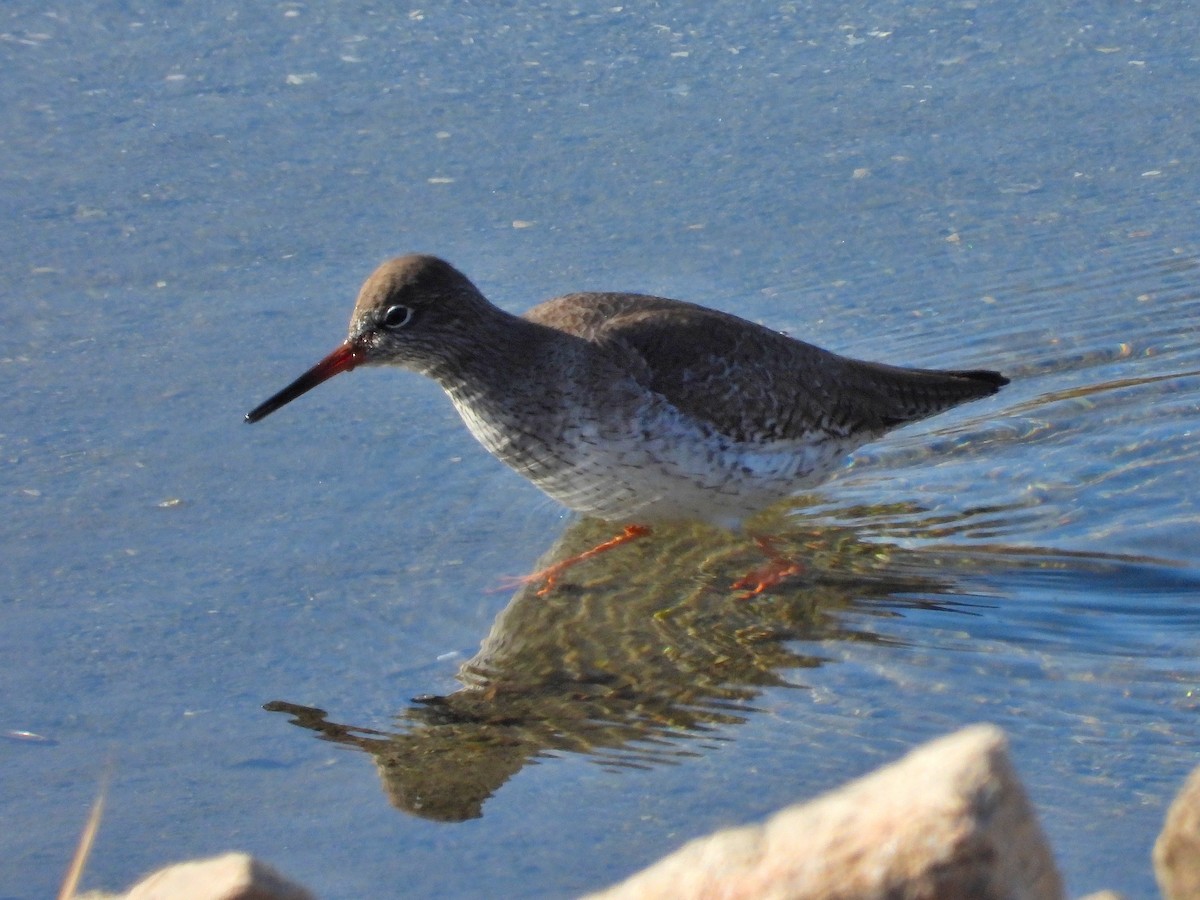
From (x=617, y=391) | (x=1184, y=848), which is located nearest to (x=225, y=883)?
(x=1184, y=848)

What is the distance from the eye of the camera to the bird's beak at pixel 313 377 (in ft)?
20.0

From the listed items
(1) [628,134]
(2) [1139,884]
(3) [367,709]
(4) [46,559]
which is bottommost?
(2) [1139,884]

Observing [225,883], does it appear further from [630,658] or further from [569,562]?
[569,562]

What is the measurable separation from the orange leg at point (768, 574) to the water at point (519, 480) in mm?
77

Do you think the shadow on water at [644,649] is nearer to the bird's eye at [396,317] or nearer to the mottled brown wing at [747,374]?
the mottled brown wing at [747,374]

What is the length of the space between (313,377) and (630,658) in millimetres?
1527

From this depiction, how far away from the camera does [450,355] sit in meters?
6.14

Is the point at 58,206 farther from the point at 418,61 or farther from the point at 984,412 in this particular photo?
the point at 984,412

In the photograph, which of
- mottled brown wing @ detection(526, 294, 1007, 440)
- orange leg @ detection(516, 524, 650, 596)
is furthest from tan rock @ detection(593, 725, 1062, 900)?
mottled brown wing @ detection(526, 294, 1007, 440)

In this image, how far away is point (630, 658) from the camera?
5.52m

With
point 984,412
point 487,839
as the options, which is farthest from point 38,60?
point 487,839

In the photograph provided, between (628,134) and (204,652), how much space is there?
364 cm

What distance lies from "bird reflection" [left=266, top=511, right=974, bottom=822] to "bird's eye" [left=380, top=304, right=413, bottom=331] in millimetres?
978

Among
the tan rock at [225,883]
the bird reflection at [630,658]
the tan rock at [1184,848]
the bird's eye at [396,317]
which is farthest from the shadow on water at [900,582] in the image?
the tan rock at [1184,848]
